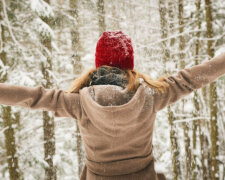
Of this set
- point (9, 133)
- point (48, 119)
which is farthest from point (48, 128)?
point (9, 133)

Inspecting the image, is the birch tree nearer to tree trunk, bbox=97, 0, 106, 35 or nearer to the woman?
tree trunk, bbox=97, 0, 106, 35

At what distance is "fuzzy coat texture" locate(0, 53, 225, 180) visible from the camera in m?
1.45

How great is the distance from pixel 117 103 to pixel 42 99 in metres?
0.54

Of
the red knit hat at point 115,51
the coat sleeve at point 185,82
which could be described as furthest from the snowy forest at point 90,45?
the red knit hat at point 115,51

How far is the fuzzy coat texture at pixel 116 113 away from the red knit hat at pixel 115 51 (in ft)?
0.54

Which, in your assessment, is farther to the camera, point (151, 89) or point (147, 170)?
point (147, 170)

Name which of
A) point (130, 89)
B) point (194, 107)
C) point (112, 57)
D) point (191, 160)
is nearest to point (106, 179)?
point (130, 89)

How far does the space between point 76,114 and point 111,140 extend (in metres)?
0.35

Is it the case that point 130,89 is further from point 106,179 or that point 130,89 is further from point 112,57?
point 106,179

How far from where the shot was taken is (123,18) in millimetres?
5742

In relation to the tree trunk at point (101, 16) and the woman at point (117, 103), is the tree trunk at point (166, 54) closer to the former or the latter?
the tree trunk at point (101, 16)

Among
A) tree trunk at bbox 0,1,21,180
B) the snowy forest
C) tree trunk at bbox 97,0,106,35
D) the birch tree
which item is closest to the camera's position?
tree trunk at bbox 0,1,21,180

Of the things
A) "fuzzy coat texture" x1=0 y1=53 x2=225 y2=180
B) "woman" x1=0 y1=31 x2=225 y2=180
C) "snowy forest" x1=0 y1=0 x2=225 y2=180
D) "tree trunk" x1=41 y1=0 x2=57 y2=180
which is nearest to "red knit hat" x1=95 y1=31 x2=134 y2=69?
"woman" x1=0 y1=31 x2=225 y2=180

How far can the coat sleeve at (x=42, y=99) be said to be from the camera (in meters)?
1.33
